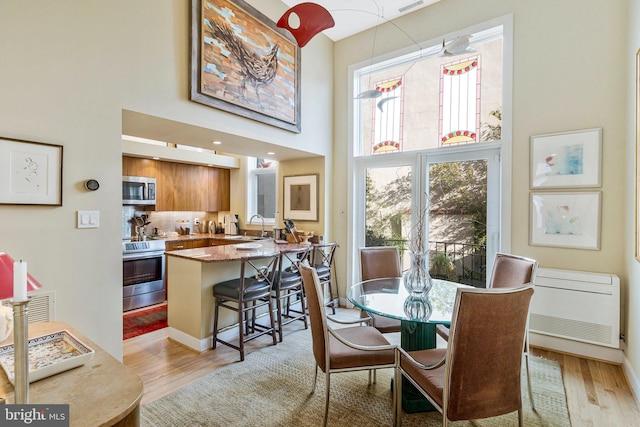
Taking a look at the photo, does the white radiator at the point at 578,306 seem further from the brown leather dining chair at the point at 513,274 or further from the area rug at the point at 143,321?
the area rug at the point at 143,321

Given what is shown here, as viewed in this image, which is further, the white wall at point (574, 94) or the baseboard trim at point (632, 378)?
the white wall at point (574, 94)

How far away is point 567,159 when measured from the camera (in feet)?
9.82

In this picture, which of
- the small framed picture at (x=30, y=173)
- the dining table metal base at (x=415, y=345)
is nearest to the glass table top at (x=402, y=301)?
the dining table metal base at (x=415, y=345)

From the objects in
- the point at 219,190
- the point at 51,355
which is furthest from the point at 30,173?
the point at 219,190

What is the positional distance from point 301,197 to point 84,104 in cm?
295

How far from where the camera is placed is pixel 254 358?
2891mm

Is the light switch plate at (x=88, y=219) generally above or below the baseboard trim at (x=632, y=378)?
above

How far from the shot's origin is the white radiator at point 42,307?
1.95 metres

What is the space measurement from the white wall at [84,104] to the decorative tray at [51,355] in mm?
919

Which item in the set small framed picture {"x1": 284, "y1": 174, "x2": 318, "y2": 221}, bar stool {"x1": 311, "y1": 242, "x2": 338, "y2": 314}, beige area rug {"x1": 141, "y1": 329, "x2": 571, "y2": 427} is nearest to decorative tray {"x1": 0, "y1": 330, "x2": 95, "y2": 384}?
beige area rug {"x1": 141, "y1": 329, "x2": 571, "y2": 427}

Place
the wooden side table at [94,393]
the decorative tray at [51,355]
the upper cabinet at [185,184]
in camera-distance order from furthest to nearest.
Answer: the upper cabinet at [185,184] < the decorative tray at [51,355] < the wooden side table at [94,393]

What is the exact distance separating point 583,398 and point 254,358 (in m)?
2.64

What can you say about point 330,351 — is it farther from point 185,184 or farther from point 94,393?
point 185,184

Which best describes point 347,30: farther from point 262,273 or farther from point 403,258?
point 262,273
